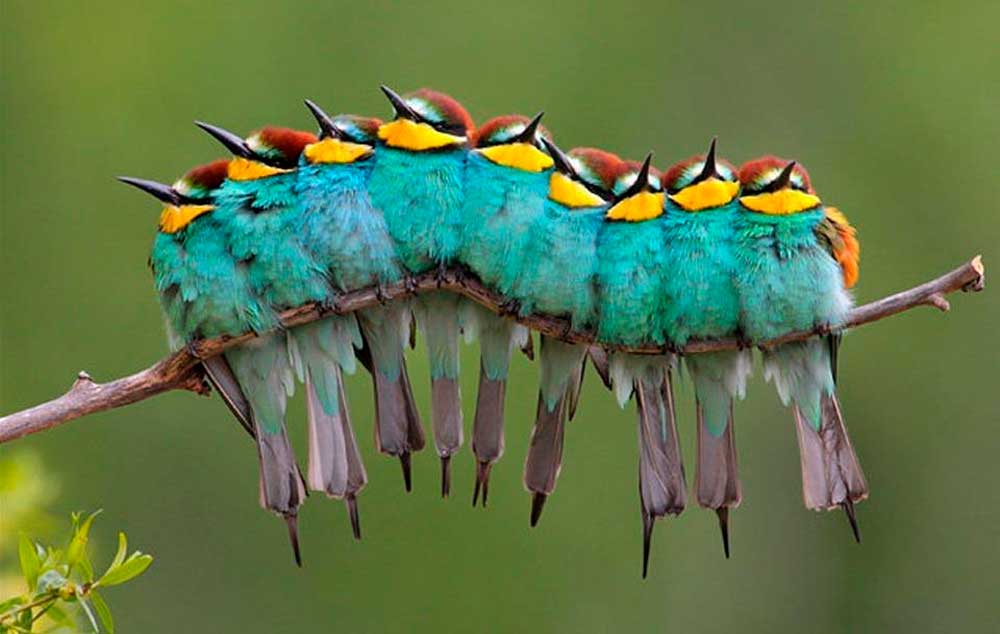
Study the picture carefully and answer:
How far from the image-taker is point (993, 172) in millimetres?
7086

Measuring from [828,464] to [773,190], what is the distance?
441 millimetres

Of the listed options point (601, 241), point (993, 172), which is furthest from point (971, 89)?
point (601, 241)

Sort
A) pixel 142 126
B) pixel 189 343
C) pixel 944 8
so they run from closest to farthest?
pixel 189 343 < pixel 142 126 < pixel 944 8

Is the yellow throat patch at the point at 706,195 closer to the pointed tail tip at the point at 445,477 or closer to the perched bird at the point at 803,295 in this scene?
the perched bird at the point at 803,295

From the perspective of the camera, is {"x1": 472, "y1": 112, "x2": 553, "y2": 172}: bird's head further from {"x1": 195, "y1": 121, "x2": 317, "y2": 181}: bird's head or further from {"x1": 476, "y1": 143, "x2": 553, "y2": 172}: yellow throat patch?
{"x1": 195, "y1": 121, "x2": 317, "y2": 181}: bird's head

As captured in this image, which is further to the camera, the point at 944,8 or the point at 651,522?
the point at 944,8

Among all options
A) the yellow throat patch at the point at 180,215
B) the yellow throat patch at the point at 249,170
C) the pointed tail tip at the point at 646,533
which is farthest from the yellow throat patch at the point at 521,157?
the pointed tail tip at the point at 646,533

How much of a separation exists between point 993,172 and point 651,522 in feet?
14.0

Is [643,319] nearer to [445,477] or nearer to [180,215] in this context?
[445,477]

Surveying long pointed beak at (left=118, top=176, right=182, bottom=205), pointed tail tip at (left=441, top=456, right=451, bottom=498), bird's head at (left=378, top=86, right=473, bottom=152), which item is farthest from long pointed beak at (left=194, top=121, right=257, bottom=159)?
pointed tail tip at (left=441, top=456, right=451, bottom=498)

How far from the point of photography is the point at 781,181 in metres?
3.18

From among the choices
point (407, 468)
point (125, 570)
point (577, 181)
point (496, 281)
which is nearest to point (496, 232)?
point (496, 281)

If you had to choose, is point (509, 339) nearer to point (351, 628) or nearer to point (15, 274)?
point (351, 628)

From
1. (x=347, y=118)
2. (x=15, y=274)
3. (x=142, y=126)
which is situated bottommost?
(x=15, y=274)
